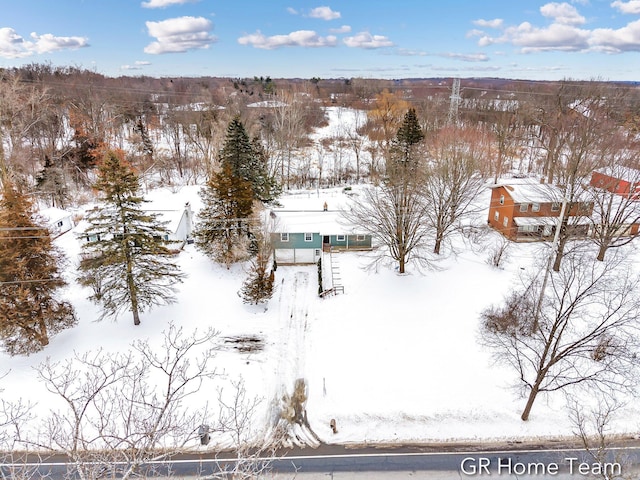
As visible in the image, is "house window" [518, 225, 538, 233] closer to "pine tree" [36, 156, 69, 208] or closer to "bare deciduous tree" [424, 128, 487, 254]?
"bare deciduous tree" [424, 128, 487, 254]

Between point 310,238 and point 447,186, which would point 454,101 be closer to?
point 447,186

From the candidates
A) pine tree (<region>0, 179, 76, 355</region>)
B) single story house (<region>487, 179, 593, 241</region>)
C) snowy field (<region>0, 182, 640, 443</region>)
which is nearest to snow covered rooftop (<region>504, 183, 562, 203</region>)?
single story house (<region>487, 179, 593, 241</region>)

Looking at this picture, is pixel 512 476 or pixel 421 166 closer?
pixel 512 476

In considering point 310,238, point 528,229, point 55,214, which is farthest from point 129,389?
point 528,229

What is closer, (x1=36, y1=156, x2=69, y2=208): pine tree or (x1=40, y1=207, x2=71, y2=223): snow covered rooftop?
(x1=40, y1=207, x2=71, y2=223): snow covered rooftop

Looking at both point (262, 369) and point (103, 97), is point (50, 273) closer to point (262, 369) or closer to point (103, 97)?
point (262, 369)

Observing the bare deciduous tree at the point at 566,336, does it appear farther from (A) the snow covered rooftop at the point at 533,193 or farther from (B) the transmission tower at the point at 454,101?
(B) the transmission tower at the point at 454,101

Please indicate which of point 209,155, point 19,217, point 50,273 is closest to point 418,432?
Result: point 50,273
